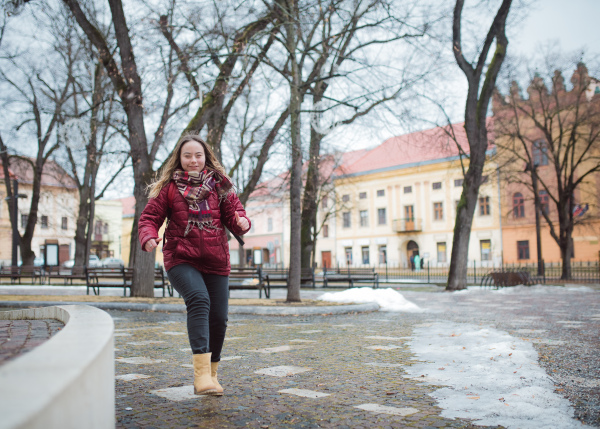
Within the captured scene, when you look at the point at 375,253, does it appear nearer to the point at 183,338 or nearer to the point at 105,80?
the point at 105,80

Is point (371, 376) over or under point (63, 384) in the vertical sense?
under

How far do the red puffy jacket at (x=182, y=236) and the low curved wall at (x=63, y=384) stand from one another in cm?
166

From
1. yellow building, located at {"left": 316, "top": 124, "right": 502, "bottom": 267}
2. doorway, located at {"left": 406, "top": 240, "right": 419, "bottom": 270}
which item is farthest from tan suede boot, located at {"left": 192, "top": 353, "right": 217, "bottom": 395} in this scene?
doorway, located at {"left": 406, "top": 240, "right": 419, "bottom": 270}

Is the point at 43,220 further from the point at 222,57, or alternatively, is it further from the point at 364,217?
the point at 222,57

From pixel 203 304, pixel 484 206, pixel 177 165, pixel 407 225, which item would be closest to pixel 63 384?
pixel 203 304

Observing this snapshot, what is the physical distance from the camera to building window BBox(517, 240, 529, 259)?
45.5 meters

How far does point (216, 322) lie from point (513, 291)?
16036 mm

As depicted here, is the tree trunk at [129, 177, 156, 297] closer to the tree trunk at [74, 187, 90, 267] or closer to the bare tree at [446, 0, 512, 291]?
the bare tree at [446, 0, 512, 291]

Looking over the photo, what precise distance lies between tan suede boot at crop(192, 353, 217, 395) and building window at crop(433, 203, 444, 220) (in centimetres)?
4894

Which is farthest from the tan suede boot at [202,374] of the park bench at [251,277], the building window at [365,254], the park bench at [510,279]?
the building window at [365,254]

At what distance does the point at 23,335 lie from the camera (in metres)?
3.55

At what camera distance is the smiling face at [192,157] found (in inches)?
162

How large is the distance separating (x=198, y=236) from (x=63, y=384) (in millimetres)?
2565

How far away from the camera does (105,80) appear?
900 inches
